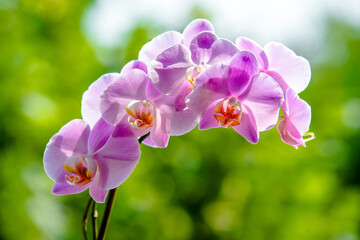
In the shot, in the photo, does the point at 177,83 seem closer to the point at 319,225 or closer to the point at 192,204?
the point at 192,204

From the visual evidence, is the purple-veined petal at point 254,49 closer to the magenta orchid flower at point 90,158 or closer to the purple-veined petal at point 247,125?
the purple-veined petal at point 247,125

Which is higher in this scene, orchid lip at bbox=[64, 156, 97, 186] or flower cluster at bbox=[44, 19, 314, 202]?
flower cluster at bbox=[44, 19, 314, 202]

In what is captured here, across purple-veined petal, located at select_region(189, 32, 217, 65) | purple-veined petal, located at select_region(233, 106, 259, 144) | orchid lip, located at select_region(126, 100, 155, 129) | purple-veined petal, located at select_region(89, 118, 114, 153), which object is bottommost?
purple-veined petal, located at select_region(89, 118, 114, 153)

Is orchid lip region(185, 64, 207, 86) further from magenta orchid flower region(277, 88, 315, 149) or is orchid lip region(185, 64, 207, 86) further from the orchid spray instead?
magenta orchid flower region(277, 88, 315, 149)

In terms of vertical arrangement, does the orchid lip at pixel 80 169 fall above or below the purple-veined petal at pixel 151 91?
below

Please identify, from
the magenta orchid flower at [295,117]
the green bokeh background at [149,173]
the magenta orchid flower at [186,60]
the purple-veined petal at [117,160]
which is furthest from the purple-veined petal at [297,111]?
the green bokeh background at [149,173]

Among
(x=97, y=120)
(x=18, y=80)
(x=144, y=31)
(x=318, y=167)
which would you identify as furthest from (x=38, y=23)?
(x=97, y=120)

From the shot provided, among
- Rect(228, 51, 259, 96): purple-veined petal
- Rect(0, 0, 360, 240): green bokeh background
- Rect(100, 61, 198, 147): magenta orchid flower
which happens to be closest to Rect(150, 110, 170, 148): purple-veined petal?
Rect(100, 61, 198, 147): magenta orchid flower
